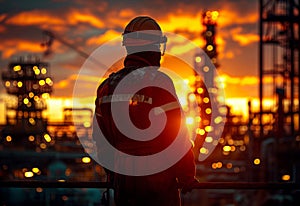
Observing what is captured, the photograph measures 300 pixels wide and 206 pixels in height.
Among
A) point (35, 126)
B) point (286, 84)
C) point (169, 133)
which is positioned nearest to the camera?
point (169, 133)

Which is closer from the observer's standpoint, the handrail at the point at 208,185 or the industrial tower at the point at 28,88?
the handrail at the point at 208,185

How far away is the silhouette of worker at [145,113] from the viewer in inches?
172

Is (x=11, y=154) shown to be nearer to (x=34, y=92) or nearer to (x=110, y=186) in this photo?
(x=34, y=92)

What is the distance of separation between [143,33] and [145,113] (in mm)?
739

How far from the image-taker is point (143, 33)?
4680 mm

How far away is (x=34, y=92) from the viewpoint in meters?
85.3

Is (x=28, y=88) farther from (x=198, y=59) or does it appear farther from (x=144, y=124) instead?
(x=144, y=124)

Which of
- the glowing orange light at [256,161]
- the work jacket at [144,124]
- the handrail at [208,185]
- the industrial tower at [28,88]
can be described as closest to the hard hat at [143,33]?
the work jacket at [144,124]

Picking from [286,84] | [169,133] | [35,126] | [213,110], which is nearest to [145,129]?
[169,133]

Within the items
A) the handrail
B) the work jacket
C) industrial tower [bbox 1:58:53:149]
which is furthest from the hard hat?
industrial tower [bbox 1:58:53:149]

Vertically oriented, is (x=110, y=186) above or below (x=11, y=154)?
above

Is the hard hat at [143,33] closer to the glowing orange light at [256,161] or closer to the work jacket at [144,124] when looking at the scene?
the work jacket at [144,124]

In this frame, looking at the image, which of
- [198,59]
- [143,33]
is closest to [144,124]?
[143,33]

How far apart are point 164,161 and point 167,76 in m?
0.69
